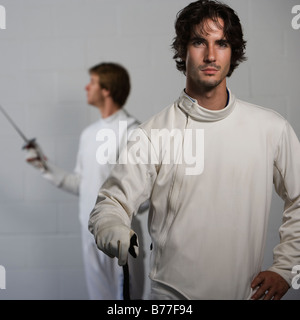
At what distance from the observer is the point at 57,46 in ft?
4.90

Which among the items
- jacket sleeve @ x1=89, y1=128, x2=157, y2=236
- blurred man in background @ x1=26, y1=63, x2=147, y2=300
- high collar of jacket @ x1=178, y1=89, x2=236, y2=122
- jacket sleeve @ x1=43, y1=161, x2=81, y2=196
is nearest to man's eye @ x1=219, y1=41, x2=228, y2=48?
high collar of jacket @ x1=178, y1=89, x2=236, y2=122

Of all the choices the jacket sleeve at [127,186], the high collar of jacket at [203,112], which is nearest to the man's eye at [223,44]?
the high collar of jacket at [203,112]

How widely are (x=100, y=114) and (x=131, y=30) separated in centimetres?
28

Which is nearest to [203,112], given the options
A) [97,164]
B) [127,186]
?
[127,186]

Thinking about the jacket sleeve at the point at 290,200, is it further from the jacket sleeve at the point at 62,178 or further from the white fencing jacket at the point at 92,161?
the jacket sleeve at the point at 62,178

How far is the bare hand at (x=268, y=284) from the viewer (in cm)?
102

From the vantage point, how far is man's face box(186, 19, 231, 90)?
3.48ft

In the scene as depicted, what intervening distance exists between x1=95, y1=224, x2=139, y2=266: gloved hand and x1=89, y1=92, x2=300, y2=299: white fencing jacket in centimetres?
9

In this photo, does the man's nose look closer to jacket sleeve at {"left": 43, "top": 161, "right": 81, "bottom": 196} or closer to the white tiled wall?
the white tiled wall

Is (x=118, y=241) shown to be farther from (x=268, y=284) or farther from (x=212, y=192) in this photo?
(x=268, y=284)

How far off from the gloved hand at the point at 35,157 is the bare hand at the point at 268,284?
0.80 meters
